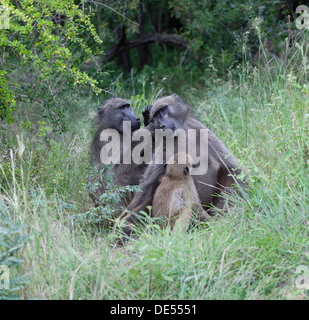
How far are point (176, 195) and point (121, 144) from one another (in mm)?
1165

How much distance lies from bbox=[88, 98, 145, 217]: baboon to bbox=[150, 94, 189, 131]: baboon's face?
1.59 ft

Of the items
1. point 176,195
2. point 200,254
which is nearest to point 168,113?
point 176,195

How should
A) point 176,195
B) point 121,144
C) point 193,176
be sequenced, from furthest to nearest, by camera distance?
point 121,144 < point 193,176 < point 176,195

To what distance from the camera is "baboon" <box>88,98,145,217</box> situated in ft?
14.8

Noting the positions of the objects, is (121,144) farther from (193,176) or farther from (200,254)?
(200,254)

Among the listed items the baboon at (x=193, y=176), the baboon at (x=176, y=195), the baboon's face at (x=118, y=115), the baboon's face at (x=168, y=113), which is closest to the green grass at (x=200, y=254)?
the baboon at (x=176, y=195)

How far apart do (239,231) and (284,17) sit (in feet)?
15.4

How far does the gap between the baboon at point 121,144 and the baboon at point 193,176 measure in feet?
1.22

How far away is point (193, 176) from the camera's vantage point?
162 inches

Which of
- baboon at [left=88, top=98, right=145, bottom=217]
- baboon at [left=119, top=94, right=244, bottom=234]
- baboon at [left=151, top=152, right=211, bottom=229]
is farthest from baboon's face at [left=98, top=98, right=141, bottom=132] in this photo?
baboon at [left=151, top=152, right=211, bottom=229]

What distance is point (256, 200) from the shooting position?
10.9ft
